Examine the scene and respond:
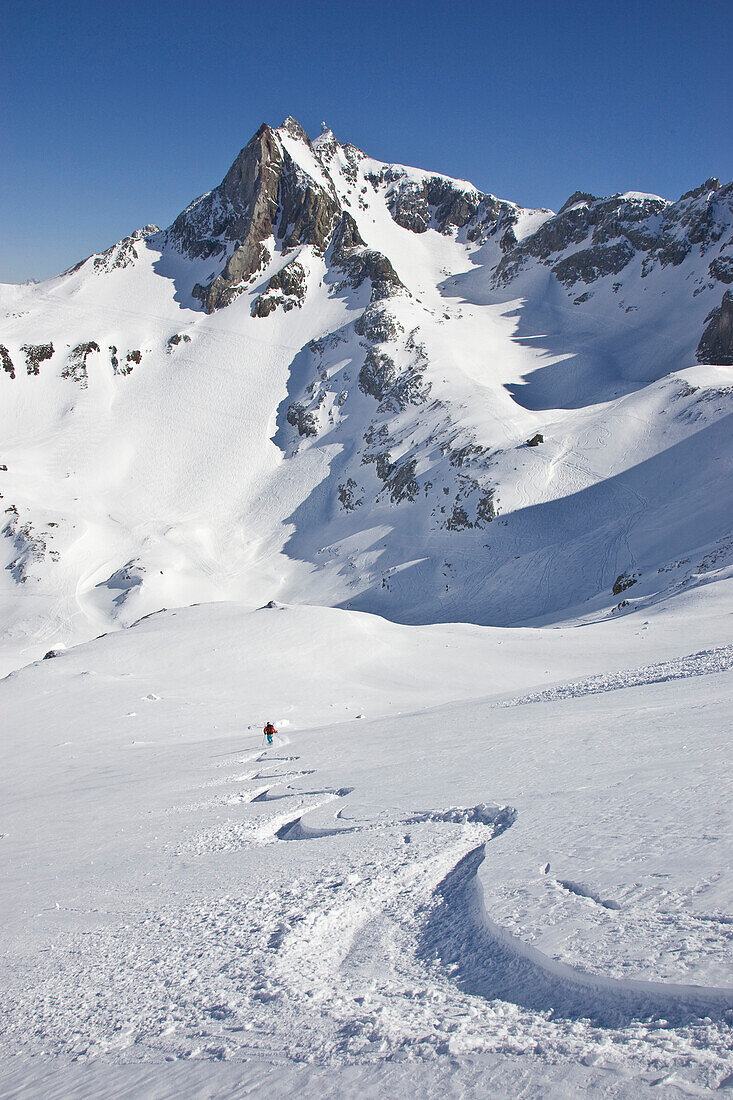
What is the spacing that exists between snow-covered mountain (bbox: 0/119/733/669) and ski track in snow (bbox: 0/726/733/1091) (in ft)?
88.7

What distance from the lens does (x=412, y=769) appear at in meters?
7.97

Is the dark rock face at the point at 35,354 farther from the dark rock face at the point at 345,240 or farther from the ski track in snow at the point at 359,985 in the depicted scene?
the ski track in snow at the point at 359,985

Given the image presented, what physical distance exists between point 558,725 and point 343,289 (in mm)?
89338

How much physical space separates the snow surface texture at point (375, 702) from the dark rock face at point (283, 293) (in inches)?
275

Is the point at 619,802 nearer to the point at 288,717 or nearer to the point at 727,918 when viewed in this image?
the point at 727,918

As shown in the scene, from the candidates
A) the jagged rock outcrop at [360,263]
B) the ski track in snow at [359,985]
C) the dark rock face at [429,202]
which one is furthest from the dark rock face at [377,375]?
the ski track in snow at [359,985]

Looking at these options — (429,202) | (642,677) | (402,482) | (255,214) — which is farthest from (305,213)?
(642,677)

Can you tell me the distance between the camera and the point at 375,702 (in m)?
18.7

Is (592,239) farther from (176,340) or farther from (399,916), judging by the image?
(399,916)

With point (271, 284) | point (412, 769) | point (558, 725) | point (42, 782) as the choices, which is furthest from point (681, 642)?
point (271, 284)

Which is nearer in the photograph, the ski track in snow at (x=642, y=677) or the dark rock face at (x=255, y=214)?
the ski track in snow at (x=642, y=677)

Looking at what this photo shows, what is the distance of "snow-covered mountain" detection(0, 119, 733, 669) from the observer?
45969 millimetres

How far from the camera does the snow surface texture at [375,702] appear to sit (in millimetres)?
2932

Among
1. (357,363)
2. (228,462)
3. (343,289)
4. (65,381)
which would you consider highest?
(343,289)
